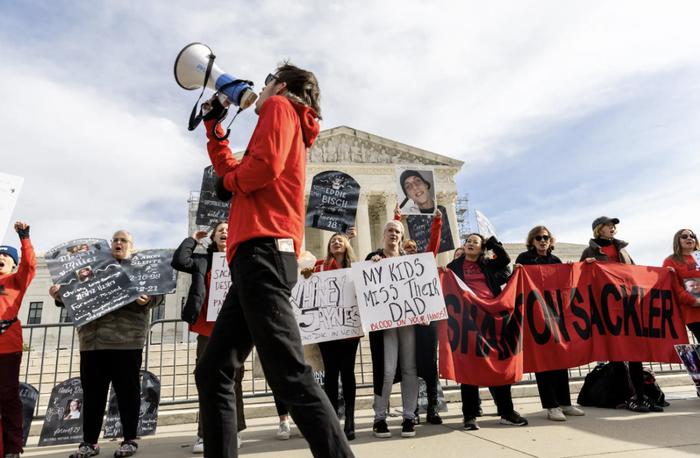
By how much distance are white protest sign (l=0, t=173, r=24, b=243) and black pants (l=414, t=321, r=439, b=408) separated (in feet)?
14.5

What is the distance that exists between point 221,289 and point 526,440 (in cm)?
326

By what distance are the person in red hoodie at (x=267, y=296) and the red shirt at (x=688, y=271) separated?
18.8ft

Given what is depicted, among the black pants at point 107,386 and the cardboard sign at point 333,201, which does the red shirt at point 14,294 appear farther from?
the cardboard sign at point 333,201

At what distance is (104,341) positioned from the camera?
14.1 feet

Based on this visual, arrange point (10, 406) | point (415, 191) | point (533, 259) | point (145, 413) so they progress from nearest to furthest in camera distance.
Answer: point (10, 406) → point (145, 413) → point (533, 259) → point (415, 191)

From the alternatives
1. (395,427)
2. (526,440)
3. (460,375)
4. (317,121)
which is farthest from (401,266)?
(317,121)

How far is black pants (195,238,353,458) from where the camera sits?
1842 millimetres

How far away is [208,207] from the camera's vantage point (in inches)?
257

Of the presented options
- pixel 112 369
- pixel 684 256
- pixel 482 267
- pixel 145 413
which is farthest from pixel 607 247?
pixel 145 413

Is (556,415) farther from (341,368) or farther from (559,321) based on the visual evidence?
(341,368)

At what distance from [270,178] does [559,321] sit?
4631 millimetres

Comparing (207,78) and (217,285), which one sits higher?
(207,78)

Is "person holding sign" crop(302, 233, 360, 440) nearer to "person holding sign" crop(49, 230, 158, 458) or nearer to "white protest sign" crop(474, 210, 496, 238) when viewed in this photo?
"person holding sign" crop(49, 230, 158, 458)

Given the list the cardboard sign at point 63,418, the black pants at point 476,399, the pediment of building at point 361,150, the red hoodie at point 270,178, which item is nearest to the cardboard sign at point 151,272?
the cardboard sign at point 63,418
